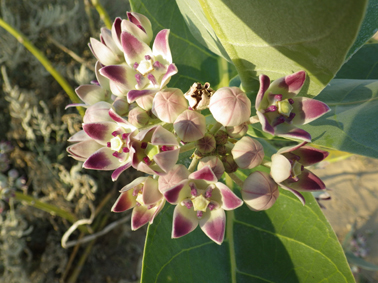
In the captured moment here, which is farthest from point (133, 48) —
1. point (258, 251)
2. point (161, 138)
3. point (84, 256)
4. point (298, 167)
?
point (84, 256)

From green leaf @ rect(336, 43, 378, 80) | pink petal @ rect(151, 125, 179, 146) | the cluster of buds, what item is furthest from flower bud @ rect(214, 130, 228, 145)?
green leaf @ rect(336, 43, 378, 80)

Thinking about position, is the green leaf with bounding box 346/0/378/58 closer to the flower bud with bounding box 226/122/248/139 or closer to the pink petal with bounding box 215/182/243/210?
the flower bud with bounding box 226/122/248/139

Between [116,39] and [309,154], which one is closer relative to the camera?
[309,154]

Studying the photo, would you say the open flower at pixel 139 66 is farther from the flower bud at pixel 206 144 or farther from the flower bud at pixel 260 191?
the flower bud at pixel 260 191

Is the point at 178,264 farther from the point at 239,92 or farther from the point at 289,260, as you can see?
the point at 239,92

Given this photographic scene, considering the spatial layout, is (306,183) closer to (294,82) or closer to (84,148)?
(294,82)

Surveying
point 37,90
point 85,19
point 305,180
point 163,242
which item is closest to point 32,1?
point 85,19

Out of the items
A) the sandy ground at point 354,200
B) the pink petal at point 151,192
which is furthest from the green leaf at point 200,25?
the sandy ground at point 354,200
